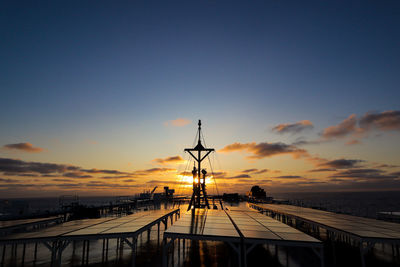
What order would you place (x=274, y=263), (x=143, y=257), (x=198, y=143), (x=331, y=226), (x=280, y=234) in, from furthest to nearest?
(x=198, y=143), (x=143, y=257), (x=274, y=263), (x=331, y=226), (x=280, y=234)

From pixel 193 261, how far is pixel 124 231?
7401 mm

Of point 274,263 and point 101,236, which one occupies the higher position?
point 101,236

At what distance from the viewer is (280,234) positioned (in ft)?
46.4

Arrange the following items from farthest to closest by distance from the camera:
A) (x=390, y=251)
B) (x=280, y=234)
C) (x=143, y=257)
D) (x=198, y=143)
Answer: (x=198, y=143) → (x=390, y=251) → (x=143, y=257) → (x=280, y=234)

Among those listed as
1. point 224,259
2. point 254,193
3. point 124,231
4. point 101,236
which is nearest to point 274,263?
point 224,259

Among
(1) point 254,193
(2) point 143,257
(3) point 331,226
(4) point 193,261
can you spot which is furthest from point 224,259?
(1) point 254,193

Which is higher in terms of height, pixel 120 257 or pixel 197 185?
pixel 197 185

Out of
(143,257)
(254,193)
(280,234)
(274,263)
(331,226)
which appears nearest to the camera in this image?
(280,234)

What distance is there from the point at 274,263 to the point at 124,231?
12.6m

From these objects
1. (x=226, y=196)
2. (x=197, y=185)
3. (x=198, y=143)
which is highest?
(x=198, y=143)

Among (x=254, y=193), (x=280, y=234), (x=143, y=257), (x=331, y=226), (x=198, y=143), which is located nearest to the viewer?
(x=280, y=234)

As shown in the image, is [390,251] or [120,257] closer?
[120,257]

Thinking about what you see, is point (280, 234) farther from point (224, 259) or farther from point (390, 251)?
point (390, 251)

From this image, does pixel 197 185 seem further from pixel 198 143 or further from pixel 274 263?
pixel 274 263
